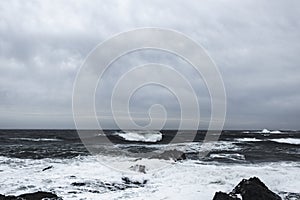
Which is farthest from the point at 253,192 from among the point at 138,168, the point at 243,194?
the point at 138,168

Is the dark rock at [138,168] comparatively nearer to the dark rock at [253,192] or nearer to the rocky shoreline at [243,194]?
the rocky shoreline at [243,194]

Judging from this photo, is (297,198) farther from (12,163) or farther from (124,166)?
(12,163)

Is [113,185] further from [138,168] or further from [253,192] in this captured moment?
[253,192]

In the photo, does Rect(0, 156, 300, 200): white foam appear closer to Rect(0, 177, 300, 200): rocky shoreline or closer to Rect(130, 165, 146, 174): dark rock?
Rect(130, 165, 146, 174): dark rock

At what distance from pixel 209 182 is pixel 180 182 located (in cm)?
103

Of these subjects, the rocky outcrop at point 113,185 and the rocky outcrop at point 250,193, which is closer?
the rocky outcrop at point 250,193

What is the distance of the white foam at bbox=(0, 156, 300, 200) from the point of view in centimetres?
921

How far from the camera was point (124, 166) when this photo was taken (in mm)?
14047

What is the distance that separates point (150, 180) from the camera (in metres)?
11.1

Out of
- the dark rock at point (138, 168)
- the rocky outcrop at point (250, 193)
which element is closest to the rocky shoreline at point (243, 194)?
the rocky outcrop at point (250, 193)

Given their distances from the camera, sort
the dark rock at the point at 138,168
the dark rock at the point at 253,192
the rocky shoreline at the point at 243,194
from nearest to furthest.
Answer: the rocky shoreline at the point at 243,194, the dark rock at the point at 253,192, the dark rock at the point at 138,168

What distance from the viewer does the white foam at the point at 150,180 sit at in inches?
363

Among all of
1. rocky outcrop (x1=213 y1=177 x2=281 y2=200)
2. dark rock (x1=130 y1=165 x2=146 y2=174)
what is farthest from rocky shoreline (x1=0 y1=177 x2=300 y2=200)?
dark rock (x1=130 y1=165 x2=146 y2=174)

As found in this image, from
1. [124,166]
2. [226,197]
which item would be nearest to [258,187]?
[226,197]
